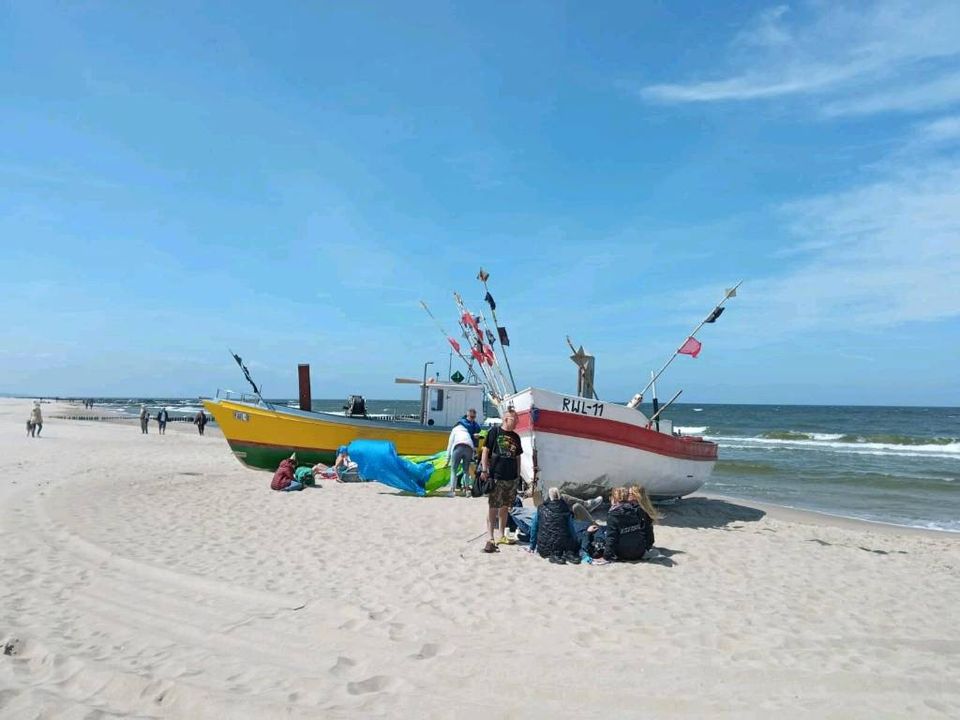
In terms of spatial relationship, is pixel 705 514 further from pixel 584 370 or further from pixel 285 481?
pixel 285 481

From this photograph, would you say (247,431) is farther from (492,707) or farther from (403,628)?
(492,707)

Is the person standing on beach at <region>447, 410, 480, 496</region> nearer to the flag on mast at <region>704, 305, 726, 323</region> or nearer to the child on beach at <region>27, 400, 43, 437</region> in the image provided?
the flag on mast at <region>704, 305, 726, 323</region>

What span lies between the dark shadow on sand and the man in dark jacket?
3.55m

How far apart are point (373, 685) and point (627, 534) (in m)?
4.36

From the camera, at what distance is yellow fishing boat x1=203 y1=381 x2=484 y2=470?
15.8m

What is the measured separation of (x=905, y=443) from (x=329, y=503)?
Answer: 43.1m

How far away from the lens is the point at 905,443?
1644 inches

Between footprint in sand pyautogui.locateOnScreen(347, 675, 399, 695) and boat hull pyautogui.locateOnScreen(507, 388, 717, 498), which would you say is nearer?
footprint in sand pyautogui.locateOnScreen(347, 675, 399, 695)

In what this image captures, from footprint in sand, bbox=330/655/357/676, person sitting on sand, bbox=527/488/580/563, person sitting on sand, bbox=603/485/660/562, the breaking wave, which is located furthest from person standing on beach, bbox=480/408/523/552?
the breaking wave

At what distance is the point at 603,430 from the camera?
10.8 m

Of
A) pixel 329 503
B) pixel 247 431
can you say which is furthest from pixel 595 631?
pixel 247 431

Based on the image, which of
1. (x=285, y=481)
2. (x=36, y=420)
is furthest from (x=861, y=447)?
(x=36, y=420)

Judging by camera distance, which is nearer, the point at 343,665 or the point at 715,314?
the point at 343,665

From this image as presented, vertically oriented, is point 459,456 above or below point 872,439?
above
